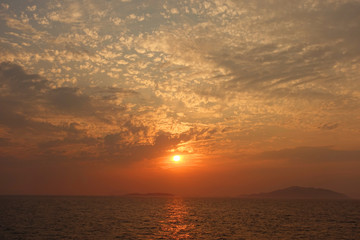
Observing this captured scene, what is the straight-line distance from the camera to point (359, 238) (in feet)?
158

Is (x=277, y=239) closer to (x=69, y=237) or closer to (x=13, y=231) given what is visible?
(x=69, y=237)

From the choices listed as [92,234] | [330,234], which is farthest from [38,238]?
[330,234]

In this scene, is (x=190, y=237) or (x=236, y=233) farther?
(x=236, y=233)

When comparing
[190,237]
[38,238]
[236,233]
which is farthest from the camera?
[236,233]

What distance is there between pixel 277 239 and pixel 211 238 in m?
10.5

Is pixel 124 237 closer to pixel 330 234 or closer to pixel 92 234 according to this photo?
pixel 92 234

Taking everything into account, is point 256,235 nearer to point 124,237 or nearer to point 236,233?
point 236,233

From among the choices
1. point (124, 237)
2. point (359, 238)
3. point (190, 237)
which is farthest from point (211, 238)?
point (359, 238)

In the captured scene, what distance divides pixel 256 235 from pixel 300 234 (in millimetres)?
8900

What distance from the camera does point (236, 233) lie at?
52000 millimetres

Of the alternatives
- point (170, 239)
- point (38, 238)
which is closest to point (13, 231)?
point (38, 238)

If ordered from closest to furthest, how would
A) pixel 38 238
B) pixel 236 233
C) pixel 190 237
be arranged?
1. pixel 38 238
2. pixel 190 237
3. pixel 236 233

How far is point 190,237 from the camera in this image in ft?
160

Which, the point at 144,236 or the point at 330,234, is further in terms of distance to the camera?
the point at 330,234
